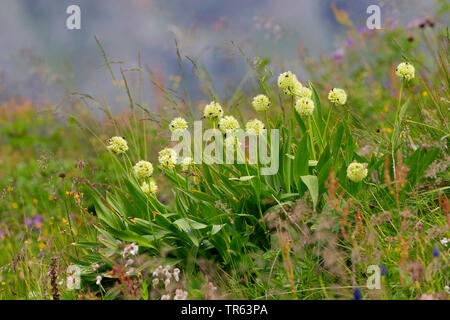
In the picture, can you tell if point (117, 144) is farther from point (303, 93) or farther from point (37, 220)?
point (37, 220)

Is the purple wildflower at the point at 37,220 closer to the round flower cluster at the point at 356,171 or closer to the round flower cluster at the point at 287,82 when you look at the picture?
the round flower cluster at the point at 287,82

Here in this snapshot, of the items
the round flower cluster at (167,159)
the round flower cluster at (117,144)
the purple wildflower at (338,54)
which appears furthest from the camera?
the purple wildflower at (338,54)

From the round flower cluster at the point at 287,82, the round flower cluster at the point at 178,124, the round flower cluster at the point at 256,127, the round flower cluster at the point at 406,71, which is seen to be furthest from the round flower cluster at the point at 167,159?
the round flower cluster at the point at 406,71

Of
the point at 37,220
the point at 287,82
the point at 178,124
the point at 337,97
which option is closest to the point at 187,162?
the point at 178,124

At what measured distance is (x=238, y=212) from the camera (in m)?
2.88

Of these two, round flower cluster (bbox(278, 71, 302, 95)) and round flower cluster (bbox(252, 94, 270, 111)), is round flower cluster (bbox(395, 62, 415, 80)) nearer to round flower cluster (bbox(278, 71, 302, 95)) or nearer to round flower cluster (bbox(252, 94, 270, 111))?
round flower cluster (bbox(278, 71, 302, 95))

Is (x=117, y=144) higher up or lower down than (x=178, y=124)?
lower down

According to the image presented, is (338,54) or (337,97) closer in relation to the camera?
(337,97)

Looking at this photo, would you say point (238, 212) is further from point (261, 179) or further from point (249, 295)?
point (249, 295)

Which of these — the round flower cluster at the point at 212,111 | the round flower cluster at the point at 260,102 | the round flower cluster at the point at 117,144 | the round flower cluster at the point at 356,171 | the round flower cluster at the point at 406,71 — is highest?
the round flower cluster at the point at 406,71

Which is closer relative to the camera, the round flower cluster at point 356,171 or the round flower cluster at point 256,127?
the round flower cluster at point 356,171

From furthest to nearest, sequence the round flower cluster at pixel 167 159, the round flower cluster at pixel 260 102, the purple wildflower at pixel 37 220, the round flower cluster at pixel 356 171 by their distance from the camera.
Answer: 1. the purple wildflower at pixel 37 220
2. the round flower cluster at pixel 260 102
3. the round flower cluster at pixel 167 159
4. the round flower cluster at pixel 356 171
